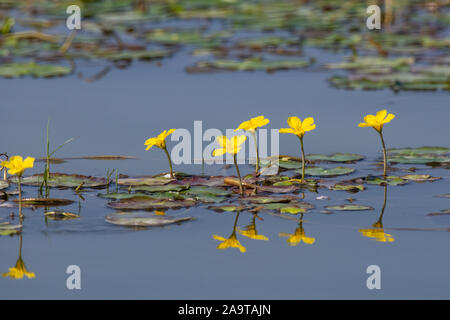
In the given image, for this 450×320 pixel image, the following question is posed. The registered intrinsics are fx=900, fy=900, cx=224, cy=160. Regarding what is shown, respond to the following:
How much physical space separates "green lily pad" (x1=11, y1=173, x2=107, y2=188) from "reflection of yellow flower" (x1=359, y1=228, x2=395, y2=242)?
1196 mm

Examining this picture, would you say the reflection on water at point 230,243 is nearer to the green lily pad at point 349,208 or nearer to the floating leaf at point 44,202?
the green lily pad at point 349,208

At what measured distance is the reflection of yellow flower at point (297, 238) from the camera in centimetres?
322

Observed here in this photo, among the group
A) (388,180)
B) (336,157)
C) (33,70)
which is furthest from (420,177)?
(33,70)

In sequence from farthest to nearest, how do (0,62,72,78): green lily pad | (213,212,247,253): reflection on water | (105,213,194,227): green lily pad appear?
(0,62,72,78): green lily pad
(105,213,194,227): green lily pad
(213,212,247,253): reflection on water

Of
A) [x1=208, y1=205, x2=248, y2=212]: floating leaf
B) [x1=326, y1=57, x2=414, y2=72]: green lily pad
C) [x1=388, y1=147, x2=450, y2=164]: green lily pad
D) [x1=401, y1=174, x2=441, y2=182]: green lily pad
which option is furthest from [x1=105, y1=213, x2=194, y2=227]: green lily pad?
[x1=326, y1=57, x2=414, y2=72]: green lily pad

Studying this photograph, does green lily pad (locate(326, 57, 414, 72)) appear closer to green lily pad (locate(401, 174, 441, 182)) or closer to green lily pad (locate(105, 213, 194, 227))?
green lily pad (locate(401, 174, 441, 182))

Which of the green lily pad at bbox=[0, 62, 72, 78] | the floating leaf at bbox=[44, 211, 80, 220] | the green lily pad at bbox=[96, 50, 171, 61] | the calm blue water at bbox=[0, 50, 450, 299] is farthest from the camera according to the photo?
the green lily pad at bbox=[96, 50, 171, 61]

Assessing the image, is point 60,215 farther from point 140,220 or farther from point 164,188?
point 164,188

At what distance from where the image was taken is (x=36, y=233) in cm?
333

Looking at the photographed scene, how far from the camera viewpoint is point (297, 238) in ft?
10.7

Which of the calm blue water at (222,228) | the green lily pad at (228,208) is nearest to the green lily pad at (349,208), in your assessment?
the calm blue water at (222,228)

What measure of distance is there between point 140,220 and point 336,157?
3.97ft

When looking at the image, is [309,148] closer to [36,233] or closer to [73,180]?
[73,180]

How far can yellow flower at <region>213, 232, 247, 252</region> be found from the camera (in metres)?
3.19
